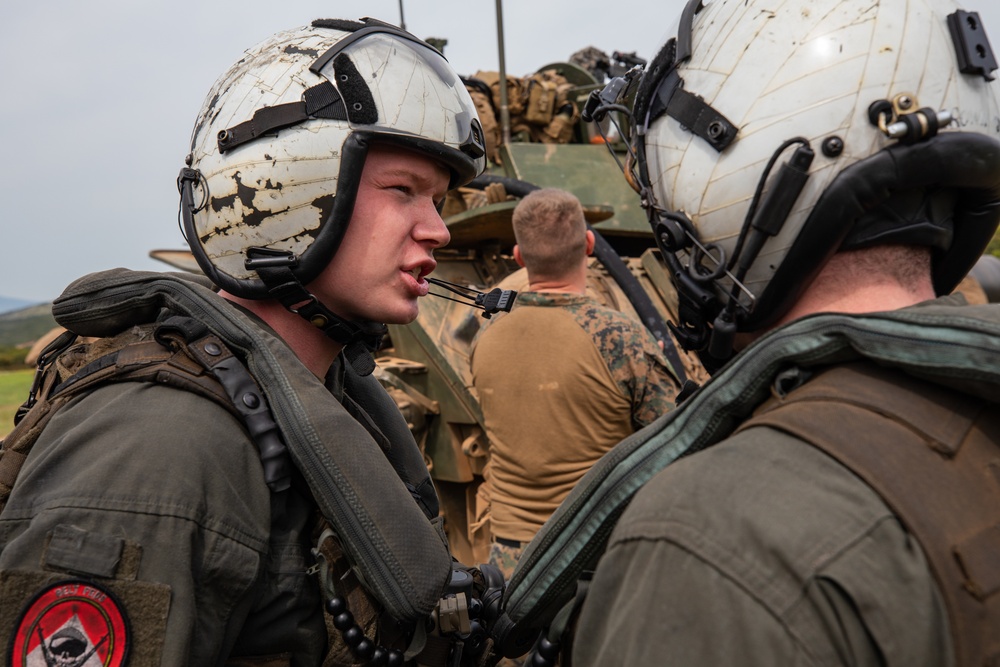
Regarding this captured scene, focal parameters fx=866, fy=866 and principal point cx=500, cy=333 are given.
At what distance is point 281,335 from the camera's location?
7.26 ft

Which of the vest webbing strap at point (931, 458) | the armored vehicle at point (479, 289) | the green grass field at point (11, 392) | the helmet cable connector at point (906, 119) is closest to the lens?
the vest webbing strap at point (931, 458)

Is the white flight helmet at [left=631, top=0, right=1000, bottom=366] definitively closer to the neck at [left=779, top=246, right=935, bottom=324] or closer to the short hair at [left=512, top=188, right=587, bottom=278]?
the neck at [left=779, top=246, right=935, bottom=324]

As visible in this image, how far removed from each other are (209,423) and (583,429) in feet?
8.00

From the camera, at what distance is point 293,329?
222 centimetres

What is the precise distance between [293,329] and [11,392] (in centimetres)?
1662

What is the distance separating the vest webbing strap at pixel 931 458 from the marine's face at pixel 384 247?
1.08 meters

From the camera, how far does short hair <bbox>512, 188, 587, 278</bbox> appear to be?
13.3 ft

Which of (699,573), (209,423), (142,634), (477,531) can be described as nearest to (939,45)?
(699,573)

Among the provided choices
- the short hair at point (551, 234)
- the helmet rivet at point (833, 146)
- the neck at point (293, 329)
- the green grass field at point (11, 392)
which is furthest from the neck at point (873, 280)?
the green grass field at point (11, 392)

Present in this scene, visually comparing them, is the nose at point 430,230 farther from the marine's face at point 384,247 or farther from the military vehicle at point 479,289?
the military vehicle at point 479,289

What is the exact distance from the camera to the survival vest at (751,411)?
1.14 m

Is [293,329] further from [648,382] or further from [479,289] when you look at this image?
[479,289]

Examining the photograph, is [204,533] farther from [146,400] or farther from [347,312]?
[347,312]

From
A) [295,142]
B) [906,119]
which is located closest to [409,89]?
[295,142]
